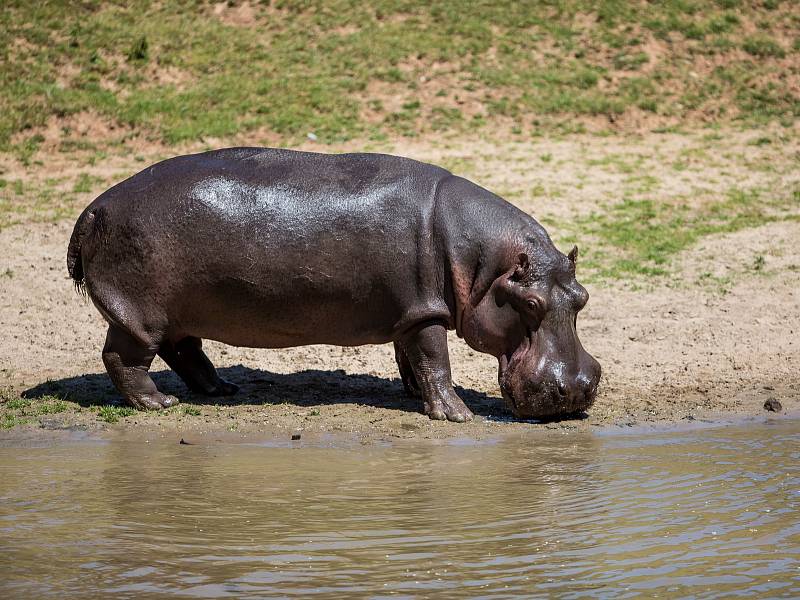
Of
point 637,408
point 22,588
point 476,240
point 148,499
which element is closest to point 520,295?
point 476,240

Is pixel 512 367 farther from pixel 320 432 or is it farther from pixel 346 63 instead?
pixel 346 63

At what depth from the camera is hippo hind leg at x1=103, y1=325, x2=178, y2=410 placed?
8.41m

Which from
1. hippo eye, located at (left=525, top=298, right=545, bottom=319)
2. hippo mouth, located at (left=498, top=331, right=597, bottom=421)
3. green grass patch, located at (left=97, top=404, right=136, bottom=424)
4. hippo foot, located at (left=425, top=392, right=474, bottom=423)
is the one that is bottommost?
hippo foot, located at (left=425, top=392, right=474, bottom=423)

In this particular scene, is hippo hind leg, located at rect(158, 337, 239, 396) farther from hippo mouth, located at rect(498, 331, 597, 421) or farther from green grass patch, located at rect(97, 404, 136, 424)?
hippo mouth, located at rect(498, 331, 597, 421)

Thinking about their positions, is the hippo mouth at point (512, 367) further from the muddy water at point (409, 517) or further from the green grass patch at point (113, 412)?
the green grass patch at point (113, 412)

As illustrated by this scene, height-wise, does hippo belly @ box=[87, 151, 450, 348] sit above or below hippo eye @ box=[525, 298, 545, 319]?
above

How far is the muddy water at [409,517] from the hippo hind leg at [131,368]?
745 millimetres

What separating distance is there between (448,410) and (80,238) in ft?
9.09

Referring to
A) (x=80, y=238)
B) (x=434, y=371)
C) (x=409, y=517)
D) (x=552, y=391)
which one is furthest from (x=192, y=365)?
(x=409, y=517)

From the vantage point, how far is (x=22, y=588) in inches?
197

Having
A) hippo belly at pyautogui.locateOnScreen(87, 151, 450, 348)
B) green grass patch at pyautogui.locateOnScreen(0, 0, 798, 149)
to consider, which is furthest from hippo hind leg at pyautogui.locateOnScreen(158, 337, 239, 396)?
green grass patch at pyautogui.locateOnScreen(0, 0, 798, 149)

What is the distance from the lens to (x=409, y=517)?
6.12 metres

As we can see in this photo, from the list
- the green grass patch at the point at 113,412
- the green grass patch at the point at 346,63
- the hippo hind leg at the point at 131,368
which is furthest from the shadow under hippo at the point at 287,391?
the green grass patch at the point at 346,63

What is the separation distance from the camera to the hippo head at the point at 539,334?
26.6 feet
